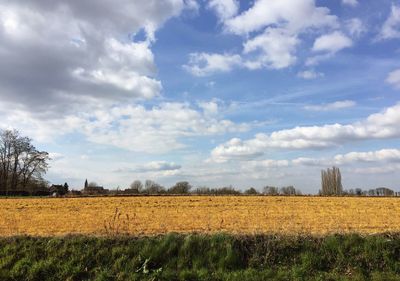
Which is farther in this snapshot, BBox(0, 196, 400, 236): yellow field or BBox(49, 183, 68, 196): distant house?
BBox(49, 183, 68, 196): distant house

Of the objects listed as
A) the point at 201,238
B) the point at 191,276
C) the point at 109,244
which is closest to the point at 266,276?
the point at 191,276

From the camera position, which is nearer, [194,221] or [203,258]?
[203,258]

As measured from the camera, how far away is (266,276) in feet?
39.0

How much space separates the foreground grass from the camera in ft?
40.0

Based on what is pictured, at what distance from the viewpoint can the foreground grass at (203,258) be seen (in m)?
12.2

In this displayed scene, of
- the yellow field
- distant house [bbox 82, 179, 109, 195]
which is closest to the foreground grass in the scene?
the yellow field

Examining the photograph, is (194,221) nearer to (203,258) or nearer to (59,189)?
(203,258)

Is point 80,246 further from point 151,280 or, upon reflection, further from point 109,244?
point 151,280

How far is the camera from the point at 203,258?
43.3ft

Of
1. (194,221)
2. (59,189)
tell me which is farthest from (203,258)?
(59,189)

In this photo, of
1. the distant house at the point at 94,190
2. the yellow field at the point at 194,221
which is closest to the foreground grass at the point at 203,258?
the yellow field at the point at 194,221

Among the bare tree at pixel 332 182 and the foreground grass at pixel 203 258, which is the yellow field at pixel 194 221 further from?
the bare tree at pixel 332 182

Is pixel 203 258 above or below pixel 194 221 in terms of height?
below

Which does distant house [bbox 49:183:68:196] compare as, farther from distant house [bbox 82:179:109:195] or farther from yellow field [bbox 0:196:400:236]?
yellow field [bbox 0:196:400:236]
